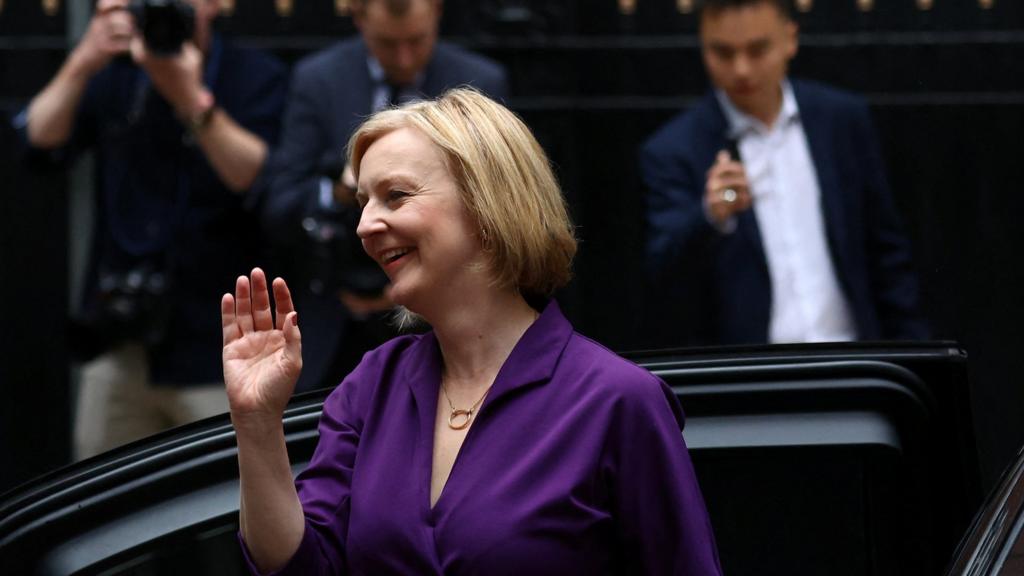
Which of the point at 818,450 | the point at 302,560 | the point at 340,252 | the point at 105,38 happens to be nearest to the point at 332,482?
the point at 302,560

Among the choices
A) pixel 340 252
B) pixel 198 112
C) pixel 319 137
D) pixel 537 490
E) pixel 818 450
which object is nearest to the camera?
pixel 537 490

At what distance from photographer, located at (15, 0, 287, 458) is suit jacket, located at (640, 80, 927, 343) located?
0.99 metres

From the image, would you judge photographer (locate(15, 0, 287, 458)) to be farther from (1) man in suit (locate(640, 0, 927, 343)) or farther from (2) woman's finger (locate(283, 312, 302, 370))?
(2) woman's finger (locate(283, 312, 302, 370))

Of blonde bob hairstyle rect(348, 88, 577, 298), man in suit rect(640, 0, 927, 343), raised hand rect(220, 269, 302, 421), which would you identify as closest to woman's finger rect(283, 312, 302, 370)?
raised hand rect(220, 269, 302, 421)

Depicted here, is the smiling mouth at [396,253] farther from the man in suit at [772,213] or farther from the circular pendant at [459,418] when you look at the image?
the man in suit at [772,213]

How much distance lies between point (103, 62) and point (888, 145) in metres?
2.41

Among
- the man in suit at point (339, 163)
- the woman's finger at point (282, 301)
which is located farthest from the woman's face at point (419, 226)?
the man in suit at point (339, 163)

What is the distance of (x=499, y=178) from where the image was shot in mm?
2285

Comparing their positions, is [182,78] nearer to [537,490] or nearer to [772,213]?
[772,213]

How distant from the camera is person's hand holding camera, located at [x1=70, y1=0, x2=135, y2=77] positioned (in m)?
4.62

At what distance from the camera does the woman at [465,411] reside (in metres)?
2.18

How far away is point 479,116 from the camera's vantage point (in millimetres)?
2318

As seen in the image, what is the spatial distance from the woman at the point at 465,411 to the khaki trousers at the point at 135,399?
89.7 inches

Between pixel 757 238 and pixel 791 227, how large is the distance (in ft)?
0.35
